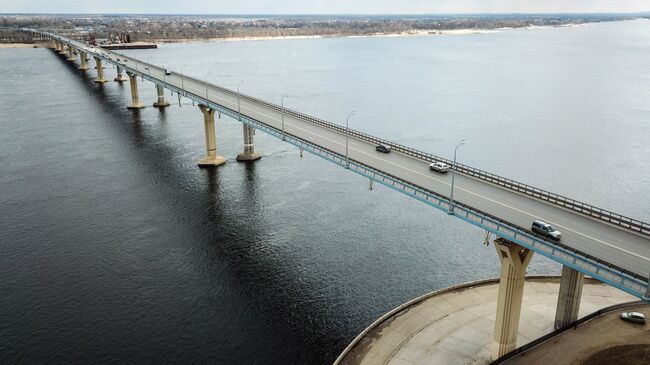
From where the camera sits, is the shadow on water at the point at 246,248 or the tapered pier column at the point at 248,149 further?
the tapered pier column at the point at 248,149

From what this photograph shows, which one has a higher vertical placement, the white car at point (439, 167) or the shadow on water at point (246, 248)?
the white car at point (439, 167)

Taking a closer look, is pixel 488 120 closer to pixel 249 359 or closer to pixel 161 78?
pixel 161 78

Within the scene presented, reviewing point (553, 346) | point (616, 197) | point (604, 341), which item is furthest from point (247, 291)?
point (616, 197)

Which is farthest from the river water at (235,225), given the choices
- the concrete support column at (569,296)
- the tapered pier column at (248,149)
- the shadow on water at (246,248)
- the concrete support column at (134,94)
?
the concrete support column at (569,296)

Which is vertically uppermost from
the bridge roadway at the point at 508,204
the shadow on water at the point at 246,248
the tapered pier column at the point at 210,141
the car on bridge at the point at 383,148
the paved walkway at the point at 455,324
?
the car on bridge at the point at 383,148

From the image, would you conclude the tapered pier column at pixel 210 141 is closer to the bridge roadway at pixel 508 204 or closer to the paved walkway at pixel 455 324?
the bridge roadway at pixel 508 204

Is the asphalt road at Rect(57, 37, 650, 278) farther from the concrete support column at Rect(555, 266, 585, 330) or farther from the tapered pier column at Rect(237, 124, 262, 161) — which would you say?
the tapered pier column at Rect(237, 124, 262, 161)
